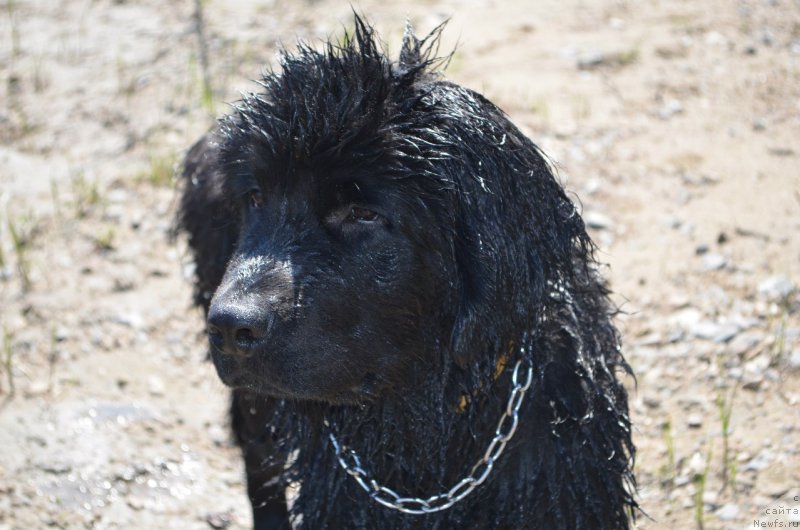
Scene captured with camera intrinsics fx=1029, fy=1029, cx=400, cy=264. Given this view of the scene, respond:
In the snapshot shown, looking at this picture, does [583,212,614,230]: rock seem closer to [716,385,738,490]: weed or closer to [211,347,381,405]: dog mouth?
[716,385,738,490]: weed

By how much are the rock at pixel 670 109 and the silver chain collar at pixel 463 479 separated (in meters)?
3.81

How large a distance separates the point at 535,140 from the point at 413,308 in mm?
3545

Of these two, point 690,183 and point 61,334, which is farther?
point 690,183

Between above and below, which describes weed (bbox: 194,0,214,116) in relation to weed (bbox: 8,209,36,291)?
above

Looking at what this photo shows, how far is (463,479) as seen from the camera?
330 centimetres

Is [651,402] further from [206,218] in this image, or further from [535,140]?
[535,140]

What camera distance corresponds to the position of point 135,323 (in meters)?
5.29

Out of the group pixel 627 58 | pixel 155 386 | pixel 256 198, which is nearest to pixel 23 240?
pixel 155 386

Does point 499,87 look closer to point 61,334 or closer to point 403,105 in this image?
point 61,334

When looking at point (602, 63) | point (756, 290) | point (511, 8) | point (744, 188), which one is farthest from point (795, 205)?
point (511, 8)

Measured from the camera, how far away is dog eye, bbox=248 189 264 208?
10.9 ft

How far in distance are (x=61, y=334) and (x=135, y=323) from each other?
1.20 feet

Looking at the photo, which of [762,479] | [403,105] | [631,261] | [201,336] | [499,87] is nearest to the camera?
[403,105]

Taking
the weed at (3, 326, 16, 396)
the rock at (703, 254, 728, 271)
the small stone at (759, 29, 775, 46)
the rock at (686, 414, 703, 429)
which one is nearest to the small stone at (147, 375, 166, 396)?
the weed at (3, 326, 16, 396)
